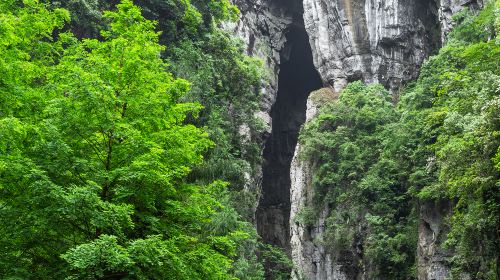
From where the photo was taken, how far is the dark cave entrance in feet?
137

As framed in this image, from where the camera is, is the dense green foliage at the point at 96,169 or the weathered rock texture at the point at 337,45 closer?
the dense green foliage at the point at 96,169

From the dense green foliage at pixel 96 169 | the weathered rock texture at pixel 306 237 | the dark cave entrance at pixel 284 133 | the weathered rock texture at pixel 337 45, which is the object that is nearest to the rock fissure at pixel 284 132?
the dark cave entrance at pixel 284 133

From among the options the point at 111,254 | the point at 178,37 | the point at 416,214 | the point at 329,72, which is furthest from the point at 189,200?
the point at 329,72

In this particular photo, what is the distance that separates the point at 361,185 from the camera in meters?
25.2

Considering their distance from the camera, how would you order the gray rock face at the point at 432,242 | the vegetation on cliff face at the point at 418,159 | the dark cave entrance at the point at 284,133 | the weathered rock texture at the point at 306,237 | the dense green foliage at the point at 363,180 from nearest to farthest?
the vegetation on cliff face at the point at 418,159, the gray rock face at the point at 432,242, the dense green foliage at the point at 363,180, the weathered rock texture at the point at 306,237, the dark cave entrance at the point at 284,133

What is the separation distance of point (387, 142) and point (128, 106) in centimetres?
1925

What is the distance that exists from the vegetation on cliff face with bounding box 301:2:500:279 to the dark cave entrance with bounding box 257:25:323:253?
12146 millimetres

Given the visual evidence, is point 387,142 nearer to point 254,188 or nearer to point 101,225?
point 254,188

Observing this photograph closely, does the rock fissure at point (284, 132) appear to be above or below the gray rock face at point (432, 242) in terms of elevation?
above

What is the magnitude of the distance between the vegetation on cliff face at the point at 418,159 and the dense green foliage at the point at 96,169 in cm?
771

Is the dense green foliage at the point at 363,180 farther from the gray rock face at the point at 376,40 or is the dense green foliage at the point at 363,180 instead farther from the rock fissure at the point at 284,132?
the rock fissure at the point at 284,132

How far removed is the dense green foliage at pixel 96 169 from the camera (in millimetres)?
6754

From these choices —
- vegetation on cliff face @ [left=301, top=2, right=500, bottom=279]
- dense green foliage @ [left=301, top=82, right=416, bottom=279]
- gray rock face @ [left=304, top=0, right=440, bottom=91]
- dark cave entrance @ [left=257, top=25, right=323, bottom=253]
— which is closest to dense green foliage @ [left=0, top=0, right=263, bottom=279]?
vegetation on cliff face @ [left=301, top=2, right=500, bottom=279]

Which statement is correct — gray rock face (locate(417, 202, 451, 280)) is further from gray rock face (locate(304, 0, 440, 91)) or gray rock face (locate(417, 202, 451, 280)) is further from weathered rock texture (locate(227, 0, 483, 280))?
gray rock face (locate(304, 0, 440, 91))
